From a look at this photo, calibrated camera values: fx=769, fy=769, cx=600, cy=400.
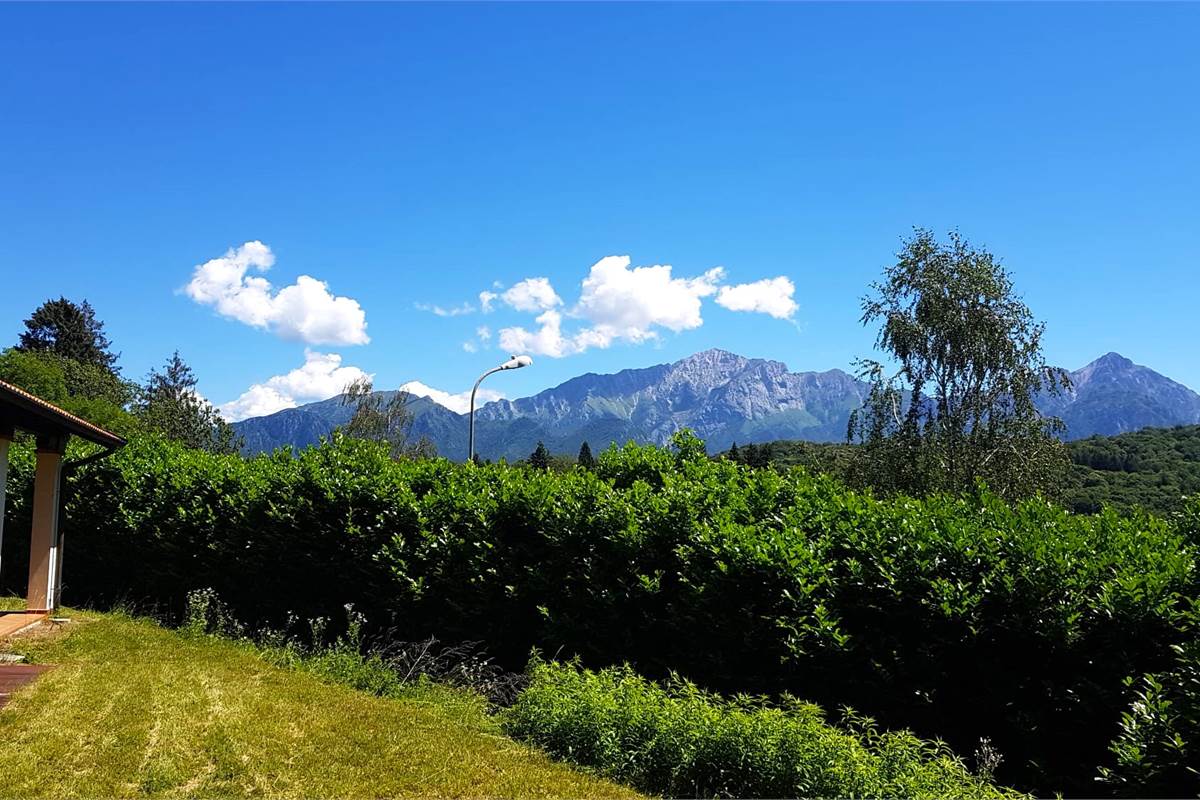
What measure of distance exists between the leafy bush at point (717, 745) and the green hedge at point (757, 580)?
40cm

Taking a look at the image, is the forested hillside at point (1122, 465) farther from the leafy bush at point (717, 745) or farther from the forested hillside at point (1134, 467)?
the leafy bush at point (717, 745)

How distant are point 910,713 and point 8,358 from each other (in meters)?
53.4

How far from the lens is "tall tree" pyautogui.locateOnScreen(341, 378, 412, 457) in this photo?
5111cm

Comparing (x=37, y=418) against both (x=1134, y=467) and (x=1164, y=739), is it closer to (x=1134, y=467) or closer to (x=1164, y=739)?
(x=1164, y=739)

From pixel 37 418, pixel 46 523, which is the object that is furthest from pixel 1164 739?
pixel 46 523

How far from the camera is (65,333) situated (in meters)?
57.6

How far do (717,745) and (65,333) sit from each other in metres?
67.0

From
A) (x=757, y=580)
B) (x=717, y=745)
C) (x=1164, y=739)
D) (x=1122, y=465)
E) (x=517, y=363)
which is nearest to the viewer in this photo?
(x=1164, y=739)

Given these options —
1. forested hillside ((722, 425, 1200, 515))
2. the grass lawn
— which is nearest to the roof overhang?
the grass lawn

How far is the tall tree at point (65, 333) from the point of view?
2226 inches

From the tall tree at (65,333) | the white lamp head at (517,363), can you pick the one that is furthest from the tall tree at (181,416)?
the white lamp head at (517,363)

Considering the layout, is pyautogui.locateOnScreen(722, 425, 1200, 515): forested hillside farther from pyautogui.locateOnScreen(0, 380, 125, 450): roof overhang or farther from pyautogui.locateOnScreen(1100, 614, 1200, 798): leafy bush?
pyautogui.locateOnScreen(1100, 614, 1200, 798): leafy bush

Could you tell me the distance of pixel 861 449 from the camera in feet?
93.9

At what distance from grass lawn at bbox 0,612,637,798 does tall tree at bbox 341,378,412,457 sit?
145 ft
